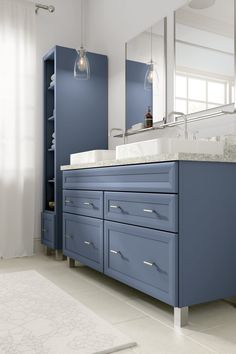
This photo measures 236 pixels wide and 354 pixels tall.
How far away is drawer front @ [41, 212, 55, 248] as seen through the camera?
11.3ft

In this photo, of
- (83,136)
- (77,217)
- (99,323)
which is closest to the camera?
(99,323)

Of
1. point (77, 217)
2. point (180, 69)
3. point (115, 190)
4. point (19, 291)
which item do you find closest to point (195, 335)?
point (115, 190)

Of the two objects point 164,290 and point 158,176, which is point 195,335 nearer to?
point 164,290

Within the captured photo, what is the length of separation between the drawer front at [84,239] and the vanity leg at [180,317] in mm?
779

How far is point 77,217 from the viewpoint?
9.52ft

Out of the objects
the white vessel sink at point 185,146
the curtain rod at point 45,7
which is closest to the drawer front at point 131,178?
the white vessel sink at point 185,146

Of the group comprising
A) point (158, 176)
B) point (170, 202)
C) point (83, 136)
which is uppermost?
point (83, 136)

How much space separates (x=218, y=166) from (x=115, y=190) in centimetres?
70

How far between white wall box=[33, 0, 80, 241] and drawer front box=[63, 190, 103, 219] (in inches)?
32.6

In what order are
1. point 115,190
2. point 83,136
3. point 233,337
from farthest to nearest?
point 83,136
point 115,190
point 233,337

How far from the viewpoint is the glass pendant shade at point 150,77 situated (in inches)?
119

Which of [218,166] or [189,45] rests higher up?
[189,45]

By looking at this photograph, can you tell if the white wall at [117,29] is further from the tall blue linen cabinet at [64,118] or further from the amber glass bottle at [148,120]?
the amber glass bottle at [148,120]

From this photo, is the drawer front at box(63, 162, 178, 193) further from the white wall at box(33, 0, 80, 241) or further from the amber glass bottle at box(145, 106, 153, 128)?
the white wall at box(33, 0, 80, 241)
